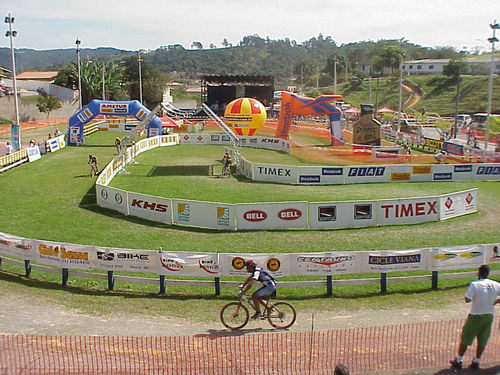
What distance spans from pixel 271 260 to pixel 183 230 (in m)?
7.77

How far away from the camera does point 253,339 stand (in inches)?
473

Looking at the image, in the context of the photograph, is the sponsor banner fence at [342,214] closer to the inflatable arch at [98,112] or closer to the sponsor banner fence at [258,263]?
the sponsor banner fence at [258,263]

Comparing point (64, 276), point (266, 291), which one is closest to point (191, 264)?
point (266, 291)

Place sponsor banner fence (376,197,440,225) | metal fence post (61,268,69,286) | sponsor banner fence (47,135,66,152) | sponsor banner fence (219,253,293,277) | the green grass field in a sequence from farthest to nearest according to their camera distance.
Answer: sponsor banner fence (47,135,66,152) → sponsor banner fence (376,197,440,225) → metal fence post (61,268,69,286) → the green grass field → sponsor banner fence (219,253,293,277)

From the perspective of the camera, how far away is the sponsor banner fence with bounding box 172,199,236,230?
21.5 meters

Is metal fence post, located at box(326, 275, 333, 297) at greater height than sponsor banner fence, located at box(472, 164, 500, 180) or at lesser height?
lesser

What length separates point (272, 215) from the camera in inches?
847

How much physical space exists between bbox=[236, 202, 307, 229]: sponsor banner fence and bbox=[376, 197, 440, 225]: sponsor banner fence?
10.9 ft

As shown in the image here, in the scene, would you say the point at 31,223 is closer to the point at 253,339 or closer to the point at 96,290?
the point at 96,290

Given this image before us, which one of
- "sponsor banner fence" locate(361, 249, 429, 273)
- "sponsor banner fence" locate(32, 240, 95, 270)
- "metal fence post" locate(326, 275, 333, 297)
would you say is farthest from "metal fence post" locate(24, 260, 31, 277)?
"sponsor banner fence" locate(361, 249, 429, 273)

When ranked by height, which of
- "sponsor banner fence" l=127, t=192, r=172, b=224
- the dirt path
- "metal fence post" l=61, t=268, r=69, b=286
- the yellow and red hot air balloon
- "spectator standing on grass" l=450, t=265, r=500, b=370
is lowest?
the dirt path

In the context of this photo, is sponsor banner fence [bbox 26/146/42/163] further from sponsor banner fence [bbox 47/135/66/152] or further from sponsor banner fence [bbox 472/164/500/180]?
sponsor banner fence [bbox 472/164/500/180]

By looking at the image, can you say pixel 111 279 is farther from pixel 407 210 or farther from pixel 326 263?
pixel 407 210

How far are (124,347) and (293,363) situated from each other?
3481 mm
